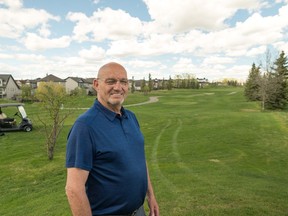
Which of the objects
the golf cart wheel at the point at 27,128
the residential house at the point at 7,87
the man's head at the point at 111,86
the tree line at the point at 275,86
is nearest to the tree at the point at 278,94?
the tree line at the point at 275,86

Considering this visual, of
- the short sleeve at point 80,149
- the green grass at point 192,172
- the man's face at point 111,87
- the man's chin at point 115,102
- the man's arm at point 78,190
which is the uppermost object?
the man's face at point 111,87

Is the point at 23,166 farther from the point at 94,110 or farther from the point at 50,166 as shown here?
the point at 94,110

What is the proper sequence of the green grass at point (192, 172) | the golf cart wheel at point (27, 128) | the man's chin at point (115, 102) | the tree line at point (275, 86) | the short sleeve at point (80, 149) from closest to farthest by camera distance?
the short sleeve at point (80, 149), the man's chin at point (115, 102), the green grass at point (192, 172), the golf cart wheel at point (27, 128), the tree line at point (275, 86)

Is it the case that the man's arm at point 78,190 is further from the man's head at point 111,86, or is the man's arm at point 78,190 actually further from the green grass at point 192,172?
the green grass at point 192,172

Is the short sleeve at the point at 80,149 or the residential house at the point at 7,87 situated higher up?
the short sleeve at the point at 80,149

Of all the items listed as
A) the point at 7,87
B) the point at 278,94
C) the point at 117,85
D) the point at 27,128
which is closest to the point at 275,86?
the point at 278,94

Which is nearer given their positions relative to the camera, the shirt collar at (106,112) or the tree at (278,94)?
the shirt collar at (106,112)

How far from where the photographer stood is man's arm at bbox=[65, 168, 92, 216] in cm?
254

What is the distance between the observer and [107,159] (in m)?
2.69

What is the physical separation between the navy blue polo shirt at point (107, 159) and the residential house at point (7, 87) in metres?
79.6

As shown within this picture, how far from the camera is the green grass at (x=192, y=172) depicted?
→ 6.88 meters

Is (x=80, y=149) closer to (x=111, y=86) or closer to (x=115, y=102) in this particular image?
(x=115, y=102)

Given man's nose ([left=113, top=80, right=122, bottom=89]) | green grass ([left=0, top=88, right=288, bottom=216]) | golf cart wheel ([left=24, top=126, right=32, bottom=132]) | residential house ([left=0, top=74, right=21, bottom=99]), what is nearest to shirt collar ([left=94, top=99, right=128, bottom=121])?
man's nose ([left=113, top=80, right=122, bottom=89])

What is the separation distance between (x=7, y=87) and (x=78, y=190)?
83.7 meters
